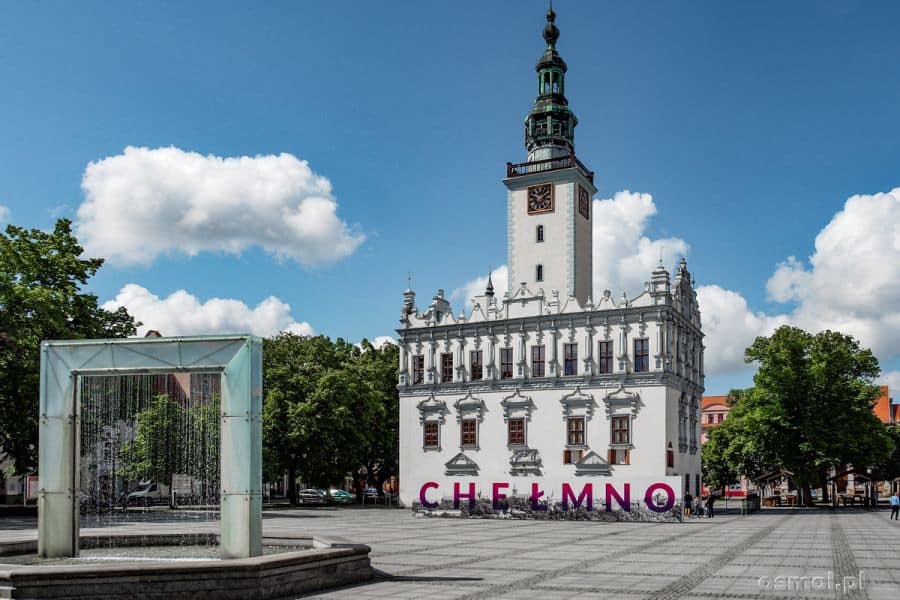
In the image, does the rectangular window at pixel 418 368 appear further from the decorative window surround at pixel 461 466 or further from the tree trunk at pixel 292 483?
the tree trunk at pixel 292 483

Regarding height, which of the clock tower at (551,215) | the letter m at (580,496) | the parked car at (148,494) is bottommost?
the parked car at (148,494)

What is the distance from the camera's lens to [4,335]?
44094mm

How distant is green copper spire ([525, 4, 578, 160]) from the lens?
217 ft

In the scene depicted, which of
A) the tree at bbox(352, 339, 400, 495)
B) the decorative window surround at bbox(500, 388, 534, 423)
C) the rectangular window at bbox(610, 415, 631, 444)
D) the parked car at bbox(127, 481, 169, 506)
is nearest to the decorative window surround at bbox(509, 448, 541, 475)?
the decorative window surround at bbox(500, 388, 534, 423)

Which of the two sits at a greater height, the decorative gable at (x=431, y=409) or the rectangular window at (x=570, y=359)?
the rectangular window at (x=570, y=359)

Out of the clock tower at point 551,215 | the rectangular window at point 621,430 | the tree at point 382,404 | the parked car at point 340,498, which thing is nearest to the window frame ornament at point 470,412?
the tree at point 382,404

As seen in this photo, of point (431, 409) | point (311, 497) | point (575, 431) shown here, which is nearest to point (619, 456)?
point (575, 431)

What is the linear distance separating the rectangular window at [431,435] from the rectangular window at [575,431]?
9.46 meters

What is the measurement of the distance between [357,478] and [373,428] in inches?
328

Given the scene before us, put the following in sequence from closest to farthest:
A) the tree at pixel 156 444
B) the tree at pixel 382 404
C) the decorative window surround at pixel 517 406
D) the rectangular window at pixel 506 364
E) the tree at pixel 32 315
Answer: the tree at pixel 32 315
the tree at pixel 156 444
the decorative window surround at pixel 517 406
the rectangular window at pixel 506 364
the tree at pixel 382 404

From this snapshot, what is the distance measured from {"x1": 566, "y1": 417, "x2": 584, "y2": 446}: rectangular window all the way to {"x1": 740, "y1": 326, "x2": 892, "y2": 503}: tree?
14.0 metres

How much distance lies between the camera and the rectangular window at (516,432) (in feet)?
189

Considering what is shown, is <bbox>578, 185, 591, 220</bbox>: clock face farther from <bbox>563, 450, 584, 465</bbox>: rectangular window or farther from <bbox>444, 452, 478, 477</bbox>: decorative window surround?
<bbox>444, 452, 478, 477</bbox>: decorative window surround

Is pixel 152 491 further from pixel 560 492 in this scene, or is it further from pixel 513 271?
pixel 560 492
